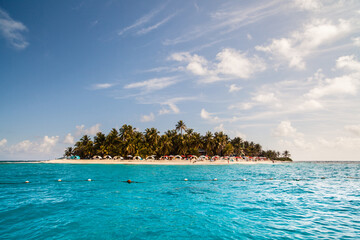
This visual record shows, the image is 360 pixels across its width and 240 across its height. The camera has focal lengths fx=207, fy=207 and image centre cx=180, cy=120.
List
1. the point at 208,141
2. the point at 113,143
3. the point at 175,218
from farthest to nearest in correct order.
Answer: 1. the point at 208,141
2. the point at 113,143
3. the point at 175,218

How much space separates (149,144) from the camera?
114375mm

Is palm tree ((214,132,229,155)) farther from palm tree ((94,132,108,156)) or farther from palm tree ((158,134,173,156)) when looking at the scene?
palm tree ((94,132,108,156))

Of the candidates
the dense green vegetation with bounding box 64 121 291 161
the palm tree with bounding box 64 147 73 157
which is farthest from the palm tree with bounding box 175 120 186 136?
the palm tree with bounding box 64 147 73 157

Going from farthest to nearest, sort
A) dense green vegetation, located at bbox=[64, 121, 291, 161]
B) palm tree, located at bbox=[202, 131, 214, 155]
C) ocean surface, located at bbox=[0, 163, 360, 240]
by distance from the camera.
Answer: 1. palm tree, located at bbox=[202, 131, 214, 155]
2. dense green vegetation, located at bbox=[64, 121, 291, 161]
3. ocean surface, located at bbox=[0, 163, 360, 240]

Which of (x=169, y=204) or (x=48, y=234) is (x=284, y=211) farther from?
(x=48, y=234)

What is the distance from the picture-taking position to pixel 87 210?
1619 cm

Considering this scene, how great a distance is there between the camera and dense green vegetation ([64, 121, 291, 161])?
10906 cm

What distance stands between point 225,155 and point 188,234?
137087 millimetres

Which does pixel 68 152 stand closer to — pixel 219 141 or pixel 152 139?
pixel 152 139

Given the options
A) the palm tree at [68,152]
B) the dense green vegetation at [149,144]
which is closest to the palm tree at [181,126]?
the dense green vegetation at [149,144]

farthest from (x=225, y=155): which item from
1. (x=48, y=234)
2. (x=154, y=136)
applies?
(x=48, y=234)

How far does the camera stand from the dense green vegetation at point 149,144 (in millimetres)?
109062

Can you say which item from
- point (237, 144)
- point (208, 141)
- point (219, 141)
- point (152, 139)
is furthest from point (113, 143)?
point (237, 144)

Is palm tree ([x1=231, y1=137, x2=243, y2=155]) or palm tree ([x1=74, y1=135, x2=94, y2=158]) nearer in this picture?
palm tree ([x1=74, y1=135, x2=94, y2=158])
